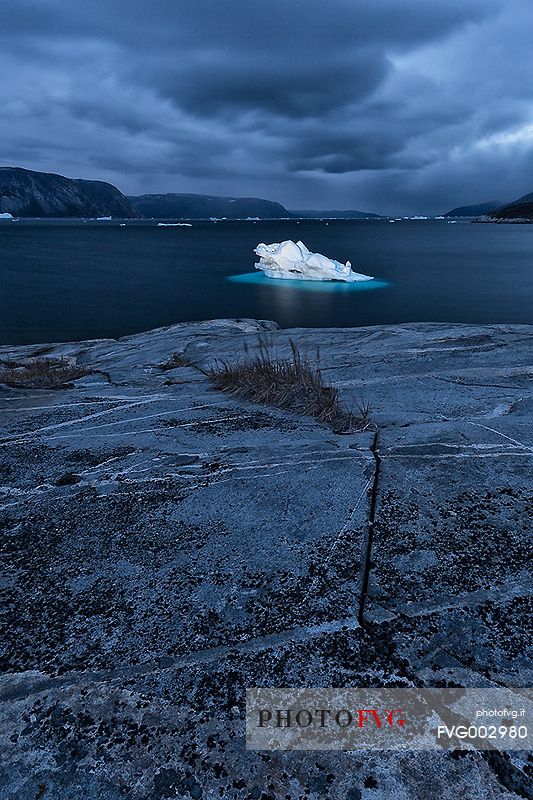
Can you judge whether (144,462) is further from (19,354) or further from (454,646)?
(19,354)

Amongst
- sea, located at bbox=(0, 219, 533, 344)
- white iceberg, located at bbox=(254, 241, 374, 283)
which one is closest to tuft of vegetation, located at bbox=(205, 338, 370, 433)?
sea, located at bbox=(0, 219, 533, 344)

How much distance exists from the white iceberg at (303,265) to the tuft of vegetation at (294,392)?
2336cm

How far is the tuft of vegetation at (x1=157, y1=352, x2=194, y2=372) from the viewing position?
26.1 ft

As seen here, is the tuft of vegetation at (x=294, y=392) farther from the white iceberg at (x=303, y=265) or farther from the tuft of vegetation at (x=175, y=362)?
the white iceberg at (x=303, y=265)

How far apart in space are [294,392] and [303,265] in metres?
24.6

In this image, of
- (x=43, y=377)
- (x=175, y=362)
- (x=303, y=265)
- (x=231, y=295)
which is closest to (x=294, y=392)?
(x=175, y=362)

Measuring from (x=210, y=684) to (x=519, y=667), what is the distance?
3.62 ft

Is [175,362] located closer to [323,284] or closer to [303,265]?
[323,284]

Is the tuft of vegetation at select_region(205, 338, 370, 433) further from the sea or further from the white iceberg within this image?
the white iceberg

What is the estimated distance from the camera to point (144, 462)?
351cm

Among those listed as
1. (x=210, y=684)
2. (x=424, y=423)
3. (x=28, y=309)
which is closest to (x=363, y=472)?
(x=424, y=423)

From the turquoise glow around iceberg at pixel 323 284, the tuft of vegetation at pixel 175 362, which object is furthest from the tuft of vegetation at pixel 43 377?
the turquoise glow around iceberg at pixel 323 284

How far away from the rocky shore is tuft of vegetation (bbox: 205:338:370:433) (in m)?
0.18

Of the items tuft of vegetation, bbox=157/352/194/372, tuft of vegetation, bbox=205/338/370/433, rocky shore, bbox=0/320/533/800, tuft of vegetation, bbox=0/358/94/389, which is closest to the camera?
rocky shore, bbox=0/320/533/800
